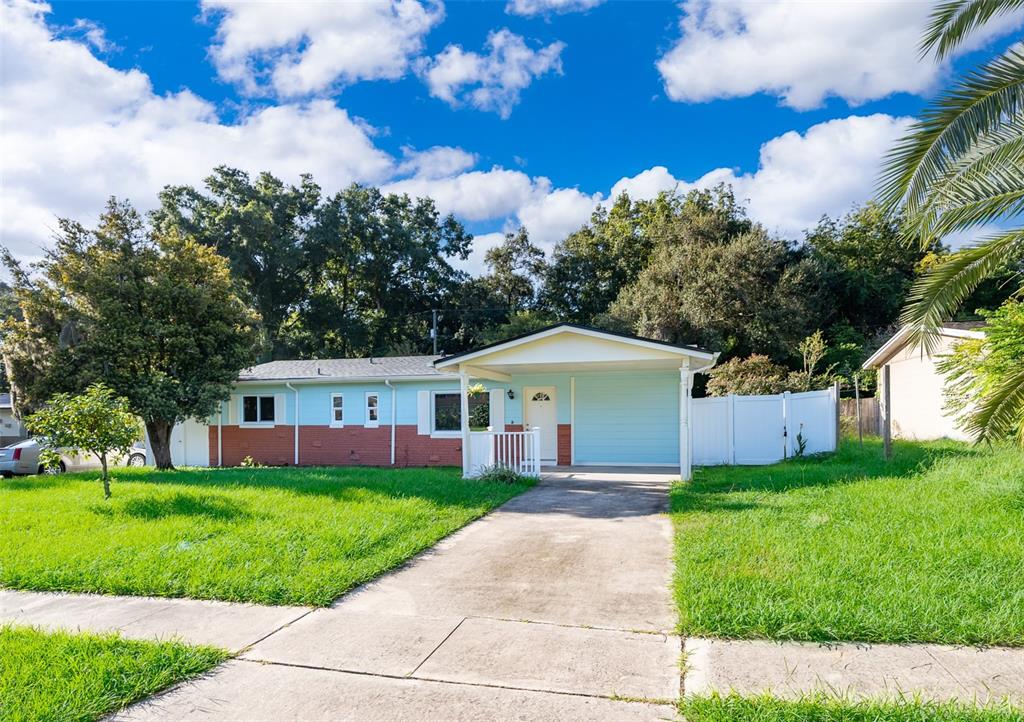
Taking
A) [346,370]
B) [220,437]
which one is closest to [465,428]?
[346,370]

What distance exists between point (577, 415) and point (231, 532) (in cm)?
935

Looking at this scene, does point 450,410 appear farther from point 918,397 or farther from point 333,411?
point 918,397

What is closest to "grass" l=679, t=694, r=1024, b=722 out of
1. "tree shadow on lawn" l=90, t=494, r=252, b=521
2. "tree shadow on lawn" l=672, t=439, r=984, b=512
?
"tree shadow on lawn" l=672, t=439, r=984, b=512

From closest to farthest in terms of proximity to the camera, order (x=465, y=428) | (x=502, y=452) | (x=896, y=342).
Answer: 1. (x=465, y=428)
2. (x=502, y=452)
3. (x=896, y=342)

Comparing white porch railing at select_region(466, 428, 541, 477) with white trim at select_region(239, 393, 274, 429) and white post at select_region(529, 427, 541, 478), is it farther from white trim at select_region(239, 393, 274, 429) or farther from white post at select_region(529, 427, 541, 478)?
white trim at select_region(239, 393, 274, 429)

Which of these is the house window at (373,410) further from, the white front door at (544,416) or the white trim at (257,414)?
the white front door at (544,416)

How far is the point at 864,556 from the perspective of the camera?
5.51m

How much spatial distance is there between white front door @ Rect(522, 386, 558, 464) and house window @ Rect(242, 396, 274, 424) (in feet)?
25.4

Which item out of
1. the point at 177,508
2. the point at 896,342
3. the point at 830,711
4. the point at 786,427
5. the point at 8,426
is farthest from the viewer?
the point at 8,426

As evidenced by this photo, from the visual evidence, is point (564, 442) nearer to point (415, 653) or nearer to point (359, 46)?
point (359, 46)

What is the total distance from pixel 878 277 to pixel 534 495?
2236 centimetres

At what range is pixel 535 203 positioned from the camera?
91.9ft

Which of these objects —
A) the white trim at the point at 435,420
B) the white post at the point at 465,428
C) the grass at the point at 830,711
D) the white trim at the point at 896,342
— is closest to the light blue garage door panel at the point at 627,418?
the white trim at the point at 435,420

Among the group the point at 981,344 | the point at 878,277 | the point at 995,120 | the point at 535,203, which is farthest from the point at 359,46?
the point at 878,277
